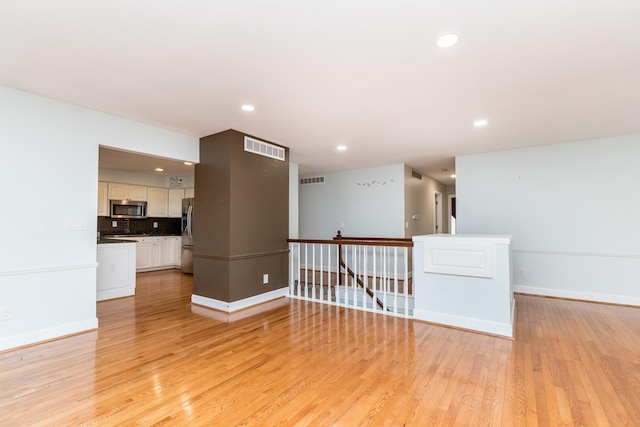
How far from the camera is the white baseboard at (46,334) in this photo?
2.74 meters

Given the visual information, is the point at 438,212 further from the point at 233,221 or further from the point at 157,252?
the point at 157,252

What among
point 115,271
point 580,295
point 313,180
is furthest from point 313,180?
point 580,295

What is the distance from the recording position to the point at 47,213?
3.00 meters

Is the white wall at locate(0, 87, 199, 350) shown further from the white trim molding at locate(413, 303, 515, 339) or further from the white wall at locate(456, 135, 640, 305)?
the white wall at locate(456, 135, 640, 305)

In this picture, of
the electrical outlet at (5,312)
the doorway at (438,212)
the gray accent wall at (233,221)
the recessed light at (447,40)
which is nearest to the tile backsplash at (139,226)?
the gray accent wall at (233,221)

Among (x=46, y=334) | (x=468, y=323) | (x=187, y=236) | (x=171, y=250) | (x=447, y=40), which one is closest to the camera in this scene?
(x=447, y=40)

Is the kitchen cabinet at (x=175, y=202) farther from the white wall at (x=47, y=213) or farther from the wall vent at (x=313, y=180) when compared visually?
the white wall at (x=47, y=213)

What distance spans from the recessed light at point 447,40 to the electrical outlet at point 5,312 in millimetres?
4260

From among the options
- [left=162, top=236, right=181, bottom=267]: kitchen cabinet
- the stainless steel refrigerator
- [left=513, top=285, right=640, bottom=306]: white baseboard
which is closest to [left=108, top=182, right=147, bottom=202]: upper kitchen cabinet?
the stainless steel refrigerator

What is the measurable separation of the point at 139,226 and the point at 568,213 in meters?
8.78

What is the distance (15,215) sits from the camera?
281cm

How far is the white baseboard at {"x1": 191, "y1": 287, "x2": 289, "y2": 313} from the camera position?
3.98 metres

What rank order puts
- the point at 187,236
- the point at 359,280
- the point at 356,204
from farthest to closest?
the point at 187,236, the point at 356,204, the point at 359,280

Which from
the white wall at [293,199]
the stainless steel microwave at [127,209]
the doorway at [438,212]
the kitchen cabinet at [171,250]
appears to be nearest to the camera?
the white wall at [293,199]
